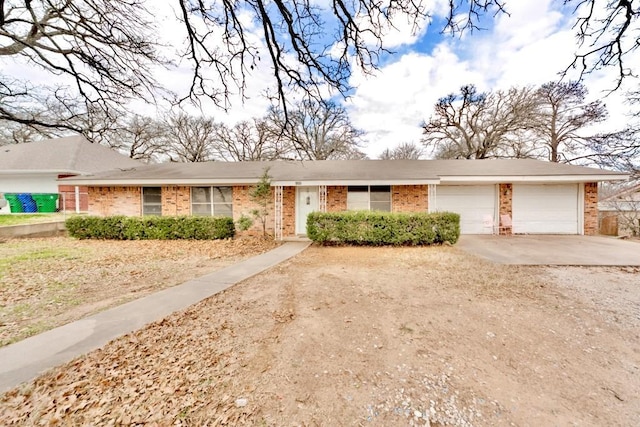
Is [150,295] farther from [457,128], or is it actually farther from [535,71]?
[457,128]

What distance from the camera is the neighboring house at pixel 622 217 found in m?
10.1

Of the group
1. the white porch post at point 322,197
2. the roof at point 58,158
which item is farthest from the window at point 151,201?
the roof at point 58,158

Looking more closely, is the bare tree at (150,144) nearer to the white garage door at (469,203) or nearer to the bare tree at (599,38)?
the white garage door at (469,203)

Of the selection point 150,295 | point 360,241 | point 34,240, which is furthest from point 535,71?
point 34,240

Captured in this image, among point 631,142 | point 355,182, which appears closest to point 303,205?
point 355,182

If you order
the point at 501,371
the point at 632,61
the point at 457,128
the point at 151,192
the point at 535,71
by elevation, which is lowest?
the point at 501,371

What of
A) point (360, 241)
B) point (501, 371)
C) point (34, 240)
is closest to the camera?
point (501, 371)

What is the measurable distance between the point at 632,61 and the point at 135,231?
13344 mm

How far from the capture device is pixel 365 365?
7.98 ft

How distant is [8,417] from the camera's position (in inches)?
72.1

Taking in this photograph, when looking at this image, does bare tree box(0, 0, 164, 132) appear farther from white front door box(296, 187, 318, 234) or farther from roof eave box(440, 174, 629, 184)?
roof eave box(440, 174, 629, 184)

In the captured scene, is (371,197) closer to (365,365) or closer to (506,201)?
(506,201)

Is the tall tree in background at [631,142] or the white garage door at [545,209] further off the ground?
the tall tree in background at [631,142]

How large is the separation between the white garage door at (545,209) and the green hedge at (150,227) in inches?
457
